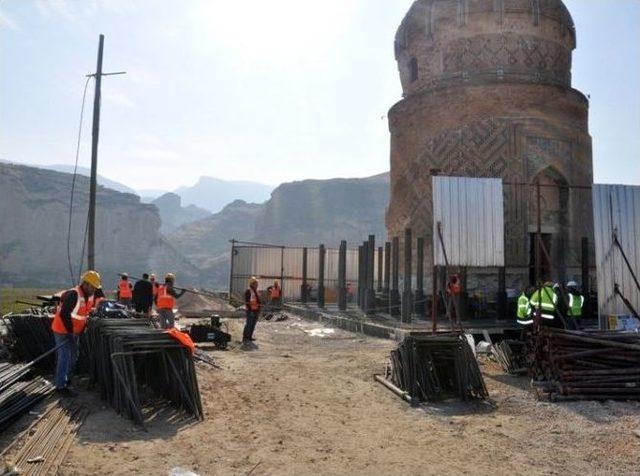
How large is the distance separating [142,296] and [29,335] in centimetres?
502

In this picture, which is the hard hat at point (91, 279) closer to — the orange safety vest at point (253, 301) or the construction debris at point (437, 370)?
the construction debris at point (437, 370)

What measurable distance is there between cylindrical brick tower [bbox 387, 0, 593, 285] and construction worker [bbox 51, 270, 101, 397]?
43.6 feet

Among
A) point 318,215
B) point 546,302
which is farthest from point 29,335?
point 318,215

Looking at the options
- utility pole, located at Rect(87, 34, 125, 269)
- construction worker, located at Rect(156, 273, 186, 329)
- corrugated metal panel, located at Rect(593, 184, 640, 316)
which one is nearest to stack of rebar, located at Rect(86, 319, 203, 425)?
construction worker, located at Rect(156, 273, 186, 329)

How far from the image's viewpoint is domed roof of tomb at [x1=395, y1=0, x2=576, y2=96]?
63.5ft

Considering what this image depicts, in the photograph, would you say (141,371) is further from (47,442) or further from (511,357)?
(511,357)

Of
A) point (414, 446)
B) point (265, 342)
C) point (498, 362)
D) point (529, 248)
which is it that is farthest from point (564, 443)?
point (529, 248)

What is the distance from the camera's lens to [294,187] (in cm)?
11450

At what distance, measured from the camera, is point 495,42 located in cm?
1939

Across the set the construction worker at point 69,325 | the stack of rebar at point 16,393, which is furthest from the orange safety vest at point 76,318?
the stack of rebar at point 16,393

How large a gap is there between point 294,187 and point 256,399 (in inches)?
4245

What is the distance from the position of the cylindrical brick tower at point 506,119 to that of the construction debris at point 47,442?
14.1 meters

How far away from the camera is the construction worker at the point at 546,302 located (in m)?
9.73

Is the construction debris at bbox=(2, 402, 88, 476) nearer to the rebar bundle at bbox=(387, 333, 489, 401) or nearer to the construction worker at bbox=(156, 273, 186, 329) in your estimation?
the rebar bundle at bbox=(387, 333, 489, 401)
